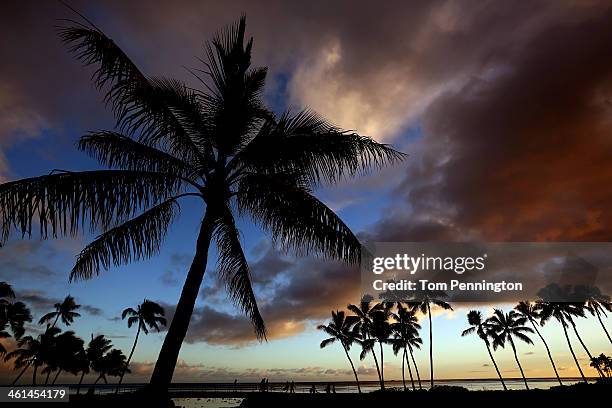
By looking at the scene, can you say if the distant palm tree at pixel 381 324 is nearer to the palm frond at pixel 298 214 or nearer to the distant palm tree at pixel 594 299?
the distant palm tree at pixel 594 299

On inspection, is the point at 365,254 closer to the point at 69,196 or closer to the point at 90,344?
the point at 69,196

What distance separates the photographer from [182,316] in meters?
6.18

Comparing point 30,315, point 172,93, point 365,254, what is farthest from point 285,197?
point 30,315

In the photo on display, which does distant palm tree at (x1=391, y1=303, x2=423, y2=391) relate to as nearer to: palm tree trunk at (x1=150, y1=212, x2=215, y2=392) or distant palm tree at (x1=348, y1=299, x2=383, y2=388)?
distant palm tree at (x1=348, y1=299, x2=383, y2=388)

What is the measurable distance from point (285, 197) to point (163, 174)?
2123 mm

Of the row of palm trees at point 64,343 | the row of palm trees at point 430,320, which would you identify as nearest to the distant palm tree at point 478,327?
the row of palm trees at point 430,320

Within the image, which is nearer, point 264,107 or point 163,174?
point 163,174

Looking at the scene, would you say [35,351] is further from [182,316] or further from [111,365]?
[182,316]

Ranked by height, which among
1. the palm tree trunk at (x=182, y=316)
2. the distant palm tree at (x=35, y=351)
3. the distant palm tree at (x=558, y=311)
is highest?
the distant palm tree at (x=558, y=311)

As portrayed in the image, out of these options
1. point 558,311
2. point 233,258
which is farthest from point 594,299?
point 233,258

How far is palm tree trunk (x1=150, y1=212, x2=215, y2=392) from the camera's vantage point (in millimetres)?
5809

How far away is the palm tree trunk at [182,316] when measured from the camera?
5809 mm

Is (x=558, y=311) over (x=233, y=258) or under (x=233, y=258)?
over

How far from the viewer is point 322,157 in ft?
24.3
